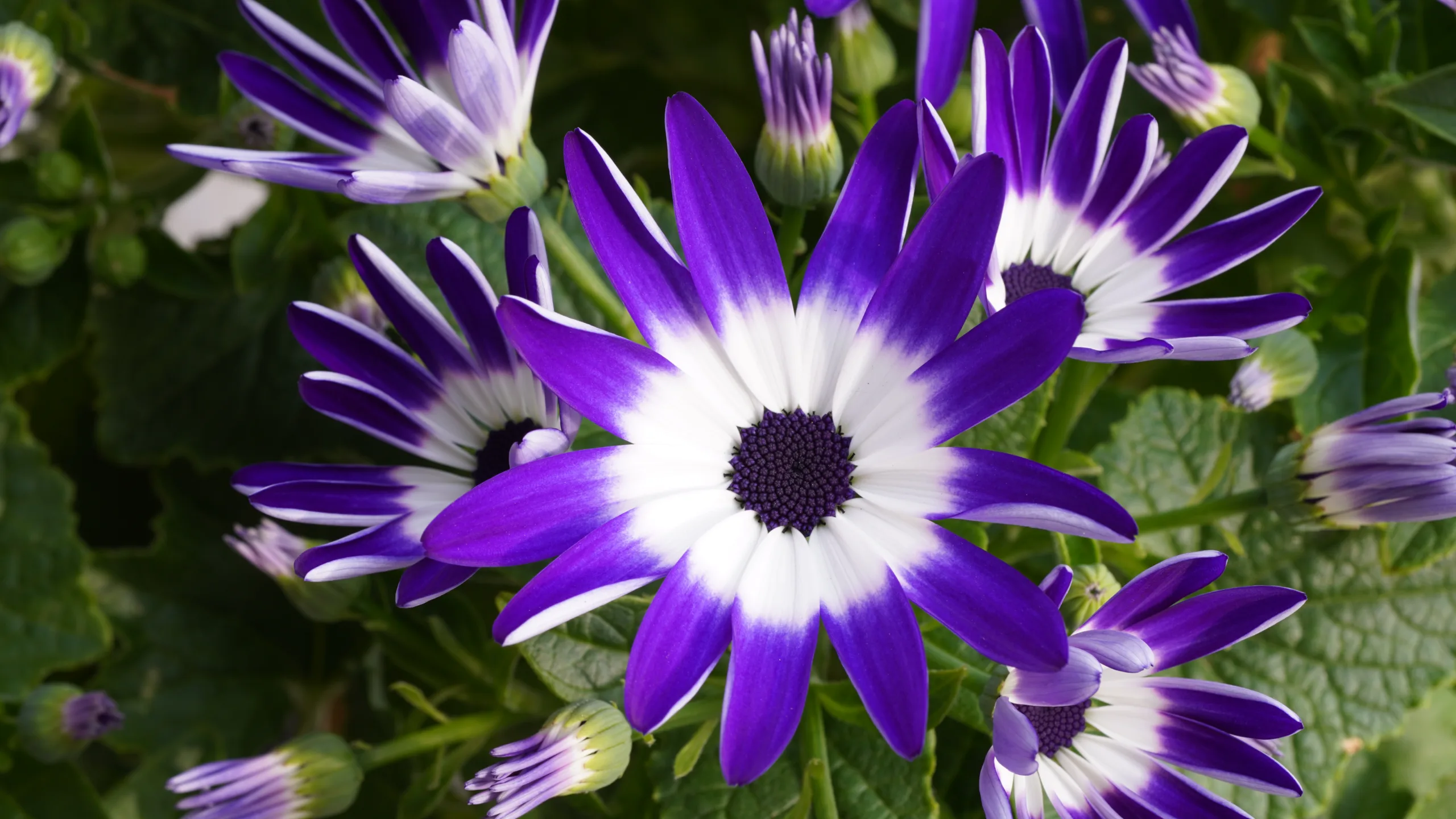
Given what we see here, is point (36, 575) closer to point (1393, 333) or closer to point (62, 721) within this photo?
point (62, 721)

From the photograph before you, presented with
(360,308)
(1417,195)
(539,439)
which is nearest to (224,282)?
(360,308)

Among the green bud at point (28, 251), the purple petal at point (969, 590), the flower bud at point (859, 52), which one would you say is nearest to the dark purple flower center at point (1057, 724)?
the purple petal at point (969, 590)

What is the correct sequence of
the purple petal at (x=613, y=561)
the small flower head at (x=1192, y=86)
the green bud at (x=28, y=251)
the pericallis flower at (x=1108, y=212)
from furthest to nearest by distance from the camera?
the green bud at (x=28, y=251) < the small flower head at (x=1192, y=86) < the pericallis flower at (x=1108, y=212) < the purple petal at (x=613, y=561)

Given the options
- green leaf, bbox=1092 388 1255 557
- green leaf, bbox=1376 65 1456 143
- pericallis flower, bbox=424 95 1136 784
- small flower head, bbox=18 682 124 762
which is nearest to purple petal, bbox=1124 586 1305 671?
pericallis flower, bbox=424 95 1136 784

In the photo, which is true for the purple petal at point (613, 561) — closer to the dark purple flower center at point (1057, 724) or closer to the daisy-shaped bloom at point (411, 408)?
the daisy-shaped bloom at point (411, 408)

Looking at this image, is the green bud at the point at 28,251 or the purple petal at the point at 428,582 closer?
the purple petal at the point at 428,582
